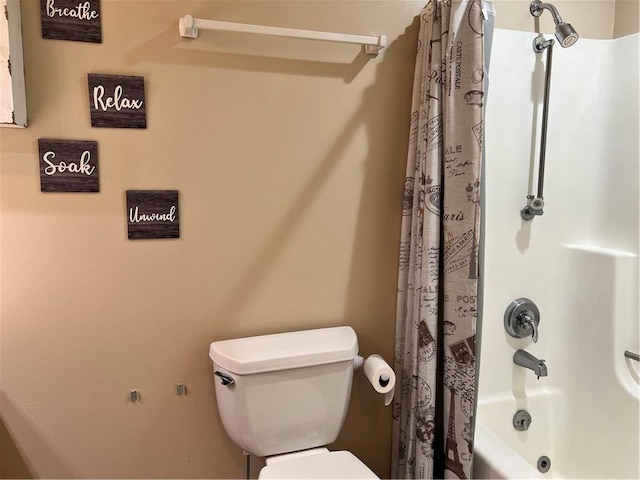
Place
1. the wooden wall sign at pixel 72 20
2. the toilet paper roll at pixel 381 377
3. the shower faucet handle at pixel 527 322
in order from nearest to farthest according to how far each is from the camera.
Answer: the wooden wall sign at pixel 72 20
the toilet paper roll at pixel 381 377
the shower faucet handle at pixel 527 322

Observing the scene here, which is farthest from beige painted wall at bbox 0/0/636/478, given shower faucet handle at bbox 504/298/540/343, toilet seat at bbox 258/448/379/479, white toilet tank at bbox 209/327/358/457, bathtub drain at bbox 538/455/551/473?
bathtub drain at bbox 538/455/551/473

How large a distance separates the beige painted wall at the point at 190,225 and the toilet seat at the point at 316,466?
0.28 m

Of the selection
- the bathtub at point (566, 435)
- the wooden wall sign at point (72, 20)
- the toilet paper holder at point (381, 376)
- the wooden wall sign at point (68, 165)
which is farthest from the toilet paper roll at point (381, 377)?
the wooden wall sign at point (72, 20)

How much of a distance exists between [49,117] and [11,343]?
67 cm

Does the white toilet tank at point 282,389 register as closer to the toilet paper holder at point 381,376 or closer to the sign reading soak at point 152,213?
the toilet paper holder at point 381,376

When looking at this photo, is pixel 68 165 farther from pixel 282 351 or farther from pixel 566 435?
pixel 566 435

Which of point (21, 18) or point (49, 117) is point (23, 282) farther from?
point (21, 18)

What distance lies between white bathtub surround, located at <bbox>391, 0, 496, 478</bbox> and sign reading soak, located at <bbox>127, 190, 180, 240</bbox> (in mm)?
772

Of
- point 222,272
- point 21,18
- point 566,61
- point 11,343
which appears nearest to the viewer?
point 21,18

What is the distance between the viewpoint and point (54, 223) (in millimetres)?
1471

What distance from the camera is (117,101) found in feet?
4.83

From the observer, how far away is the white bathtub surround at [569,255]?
1.83 m

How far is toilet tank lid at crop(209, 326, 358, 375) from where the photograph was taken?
1497 millimetres

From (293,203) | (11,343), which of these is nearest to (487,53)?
(293,203)
